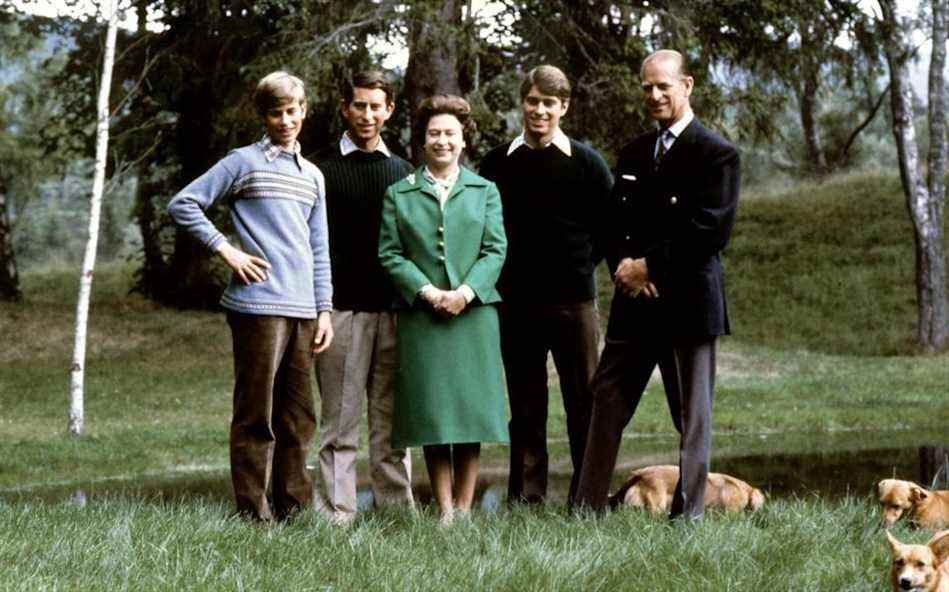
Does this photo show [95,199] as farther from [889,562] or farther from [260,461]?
[889,562]

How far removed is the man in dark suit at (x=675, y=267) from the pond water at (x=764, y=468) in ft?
9.38

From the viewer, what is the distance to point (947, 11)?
2208 cm

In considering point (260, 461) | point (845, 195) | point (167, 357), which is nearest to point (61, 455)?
point (260, 461)

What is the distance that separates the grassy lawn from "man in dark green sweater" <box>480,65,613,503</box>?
759mm

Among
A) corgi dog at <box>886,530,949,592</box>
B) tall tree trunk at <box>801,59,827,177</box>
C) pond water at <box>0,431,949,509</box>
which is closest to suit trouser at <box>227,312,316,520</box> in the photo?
corgi dog at <box>886,530,949,592</box>

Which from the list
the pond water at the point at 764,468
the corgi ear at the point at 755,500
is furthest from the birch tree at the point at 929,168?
the corgi ear at the point at 755,500

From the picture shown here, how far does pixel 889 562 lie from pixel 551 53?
1385cm

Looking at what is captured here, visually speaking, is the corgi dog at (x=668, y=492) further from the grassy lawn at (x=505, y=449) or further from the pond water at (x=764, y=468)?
the pond water at (x=764, y=468)

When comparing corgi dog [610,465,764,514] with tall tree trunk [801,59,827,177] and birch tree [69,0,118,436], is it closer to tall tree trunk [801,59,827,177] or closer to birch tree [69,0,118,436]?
birch tree [69,0,118,436]

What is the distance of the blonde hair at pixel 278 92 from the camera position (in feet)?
18.8

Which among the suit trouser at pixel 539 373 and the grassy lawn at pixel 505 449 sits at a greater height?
the suit trouser at pixel 539 373

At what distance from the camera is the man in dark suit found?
566cm

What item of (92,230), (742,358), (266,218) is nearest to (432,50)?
(92,230)

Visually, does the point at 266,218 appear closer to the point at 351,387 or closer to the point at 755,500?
the point at 351,387
